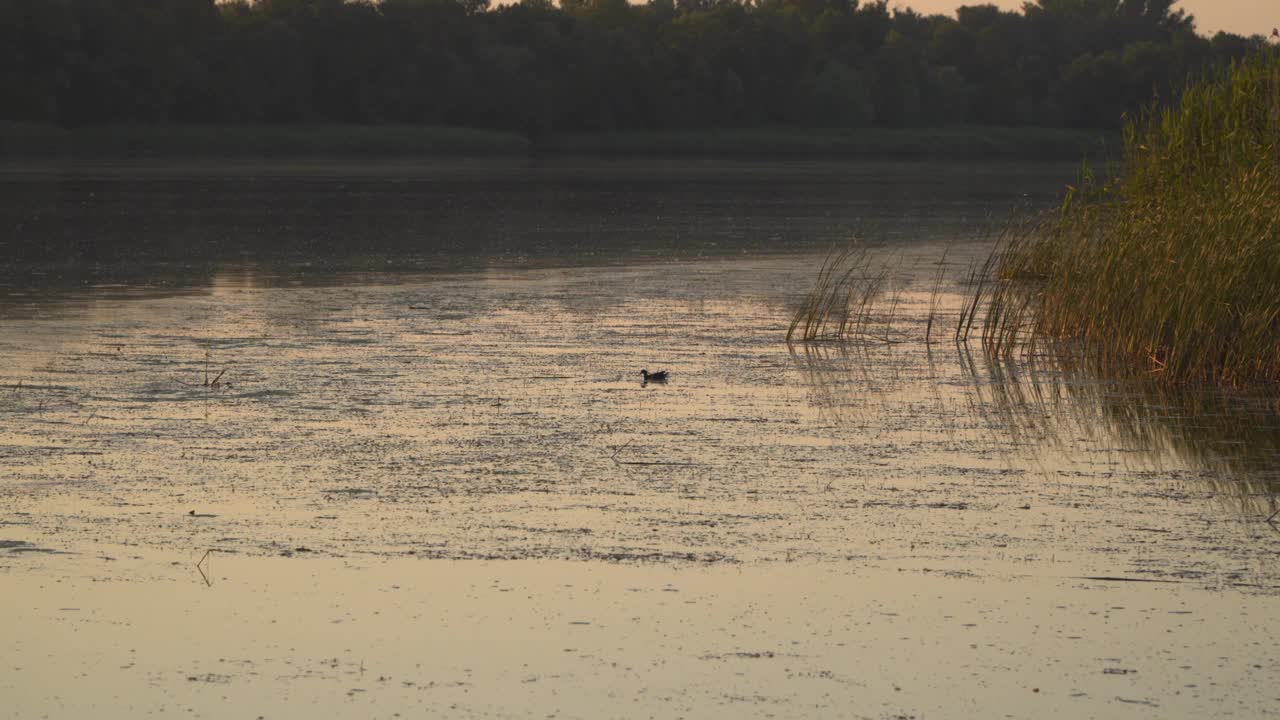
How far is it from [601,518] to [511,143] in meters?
81.7

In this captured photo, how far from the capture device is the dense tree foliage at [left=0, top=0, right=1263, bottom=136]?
262 ft

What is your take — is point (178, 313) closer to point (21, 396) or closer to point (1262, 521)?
point (21, 396)

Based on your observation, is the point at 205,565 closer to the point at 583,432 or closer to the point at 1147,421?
the point at 583,432

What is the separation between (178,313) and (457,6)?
8982cm

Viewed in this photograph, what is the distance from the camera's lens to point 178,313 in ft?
53.1

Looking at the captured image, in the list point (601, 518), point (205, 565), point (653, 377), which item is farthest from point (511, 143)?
point (205, 565)

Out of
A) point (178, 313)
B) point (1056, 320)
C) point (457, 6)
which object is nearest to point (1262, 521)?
point (1056, 320)

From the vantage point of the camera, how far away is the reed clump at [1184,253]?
12414mm

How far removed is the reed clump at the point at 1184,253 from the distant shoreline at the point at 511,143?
54.5 m

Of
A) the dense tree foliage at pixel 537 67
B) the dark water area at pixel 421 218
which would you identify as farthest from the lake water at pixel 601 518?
the dense tree foliage at pixel 537 67

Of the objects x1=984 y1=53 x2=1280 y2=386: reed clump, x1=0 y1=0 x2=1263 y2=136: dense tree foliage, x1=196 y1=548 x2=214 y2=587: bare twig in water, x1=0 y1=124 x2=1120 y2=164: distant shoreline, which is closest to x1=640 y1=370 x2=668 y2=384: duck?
x1=984 y1=53 x2=1280 y2=386: reed clump

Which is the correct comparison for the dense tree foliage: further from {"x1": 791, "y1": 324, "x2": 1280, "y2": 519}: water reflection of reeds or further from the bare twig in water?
the bare twig in water

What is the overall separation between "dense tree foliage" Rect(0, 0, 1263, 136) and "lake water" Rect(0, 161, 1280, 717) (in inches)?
2581

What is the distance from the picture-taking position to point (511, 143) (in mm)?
88812
